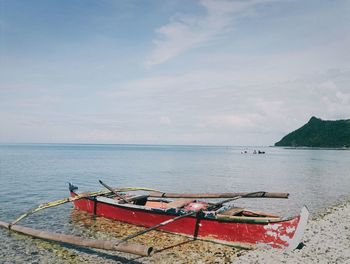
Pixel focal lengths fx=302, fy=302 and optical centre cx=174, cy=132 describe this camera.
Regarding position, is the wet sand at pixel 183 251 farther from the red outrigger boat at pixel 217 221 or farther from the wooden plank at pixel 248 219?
the wooden plank at pixel 248 219

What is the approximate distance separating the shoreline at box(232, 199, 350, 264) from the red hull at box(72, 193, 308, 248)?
475mm

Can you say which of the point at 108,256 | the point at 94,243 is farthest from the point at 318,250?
the point at 94,243

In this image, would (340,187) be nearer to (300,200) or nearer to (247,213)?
(300,200)

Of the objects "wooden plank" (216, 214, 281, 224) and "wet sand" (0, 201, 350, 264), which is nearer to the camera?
"wet sand" (0, 201, 350, 264)

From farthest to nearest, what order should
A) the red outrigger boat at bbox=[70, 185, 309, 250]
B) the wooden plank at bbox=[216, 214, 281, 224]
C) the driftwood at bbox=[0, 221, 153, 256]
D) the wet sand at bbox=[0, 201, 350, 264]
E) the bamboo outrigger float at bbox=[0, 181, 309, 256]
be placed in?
the wooden plank at bbox=[216, 214, 281, 224], the red outrigger boat at bbox=[70, 185, 309, 250], the wet sand at bbox=[0, 201, 350, 264], the bamboo outrigger float at bbox=[0, 181, 309, 256], the driftwood at bbox=[0, 221, 153, 256]

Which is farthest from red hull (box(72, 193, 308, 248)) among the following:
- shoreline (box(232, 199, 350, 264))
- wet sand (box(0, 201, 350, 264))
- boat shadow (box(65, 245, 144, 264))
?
boat shadow (box(65, 245, 144, 264))

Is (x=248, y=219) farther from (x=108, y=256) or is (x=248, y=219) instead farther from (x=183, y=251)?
(x=108, y=256)

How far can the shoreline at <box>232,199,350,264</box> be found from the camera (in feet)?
35.7

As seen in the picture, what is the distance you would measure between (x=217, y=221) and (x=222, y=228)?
349 millimetres

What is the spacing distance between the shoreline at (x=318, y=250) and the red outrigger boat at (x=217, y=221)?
46cm

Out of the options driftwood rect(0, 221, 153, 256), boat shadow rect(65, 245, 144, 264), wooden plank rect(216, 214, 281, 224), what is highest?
wooden plank rect(216, 214, 281, 224)

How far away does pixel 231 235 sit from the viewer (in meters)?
12.5

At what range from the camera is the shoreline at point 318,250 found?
35.7ft

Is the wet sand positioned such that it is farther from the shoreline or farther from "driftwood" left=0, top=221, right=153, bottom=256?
"driftwood" left=0, top=221, right=153, bottom=256
